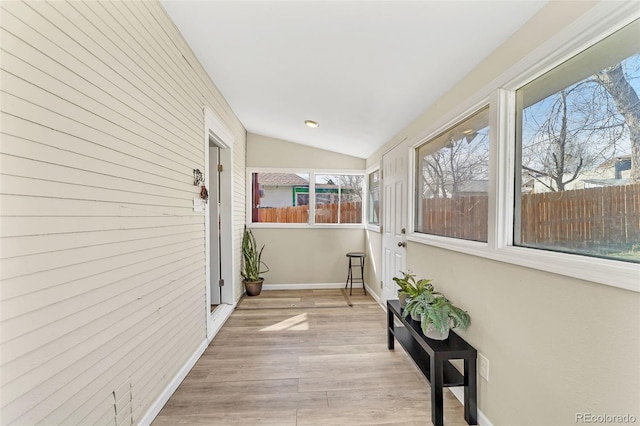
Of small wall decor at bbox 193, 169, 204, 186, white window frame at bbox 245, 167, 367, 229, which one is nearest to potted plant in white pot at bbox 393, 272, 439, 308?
small wall decor at bbox 193, 169, 204, 186

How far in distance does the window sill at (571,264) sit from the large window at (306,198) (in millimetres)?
2842

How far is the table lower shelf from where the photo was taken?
5.27ft

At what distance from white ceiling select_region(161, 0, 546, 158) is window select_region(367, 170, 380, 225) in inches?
46.0

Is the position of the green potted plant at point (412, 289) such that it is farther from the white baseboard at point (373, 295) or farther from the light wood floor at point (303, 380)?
the white baseboard at point (373, 295)

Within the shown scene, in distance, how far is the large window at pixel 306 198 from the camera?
→ 14.1 ft

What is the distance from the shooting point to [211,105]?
2.57 meters

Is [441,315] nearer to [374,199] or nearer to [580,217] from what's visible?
[580,217]

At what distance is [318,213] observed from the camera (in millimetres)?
4391

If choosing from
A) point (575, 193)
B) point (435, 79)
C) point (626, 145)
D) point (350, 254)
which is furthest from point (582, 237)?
point (350, 254)

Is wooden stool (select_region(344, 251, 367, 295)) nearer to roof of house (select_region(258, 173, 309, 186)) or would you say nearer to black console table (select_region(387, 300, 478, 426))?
roof of house (select_region(258, 173, 309, 186))

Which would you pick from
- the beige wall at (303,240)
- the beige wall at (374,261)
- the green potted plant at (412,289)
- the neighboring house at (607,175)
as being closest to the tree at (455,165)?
the neighboring house at (607,175)

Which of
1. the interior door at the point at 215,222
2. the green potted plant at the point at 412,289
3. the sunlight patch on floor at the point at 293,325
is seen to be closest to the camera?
the green potted plant at the point at 412,289

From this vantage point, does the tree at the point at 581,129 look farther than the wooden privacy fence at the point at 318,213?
No

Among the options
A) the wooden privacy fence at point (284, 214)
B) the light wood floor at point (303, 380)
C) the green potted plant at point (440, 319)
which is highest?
the wooden privacy fence at point (284, 214)
